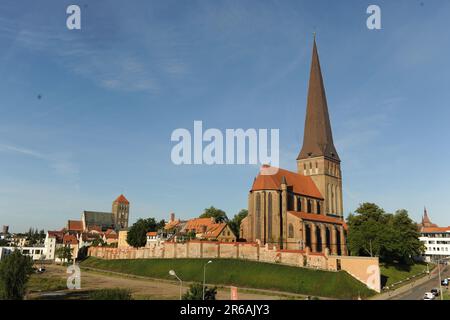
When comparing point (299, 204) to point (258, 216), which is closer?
point (258, 216)

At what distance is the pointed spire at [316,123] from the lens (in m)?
101

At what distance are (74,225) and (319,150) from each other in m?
120

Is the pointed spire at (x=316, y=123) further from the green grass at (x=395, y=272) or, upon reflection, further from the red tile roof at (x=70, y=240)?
the red tile roof at (x=70, y=240)

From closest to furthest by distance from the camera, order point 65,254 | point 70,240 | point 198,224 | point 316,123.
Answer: point 316,123
point 198,224
point 65,254
point 70,240

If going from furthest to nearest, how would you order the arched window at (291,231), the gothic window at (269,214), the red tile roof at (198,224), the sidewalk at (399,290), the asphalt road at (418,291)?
the red tile roof at (198,224), the gothic window at (269,214), the arched window at (291,231), the sidewalk at (399,290), the asphalt road at (418,291)

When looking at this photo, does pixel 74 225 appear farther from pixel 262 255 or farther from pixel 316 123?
pixel 262 255

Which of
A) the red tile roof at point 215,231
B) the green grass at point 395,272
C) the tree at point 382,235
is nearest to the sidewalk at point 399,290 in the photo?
the green grass at point 395,272

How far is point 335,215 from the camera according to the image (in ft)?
332

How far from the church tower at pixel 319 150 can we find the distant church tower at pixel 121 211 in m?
107

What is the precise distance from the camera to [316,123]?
10094cm

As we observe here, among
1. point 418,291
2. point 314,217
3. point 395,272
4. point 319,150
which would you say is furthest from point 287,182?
point 418,291

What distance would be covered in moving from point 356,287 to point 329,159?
173 ft
